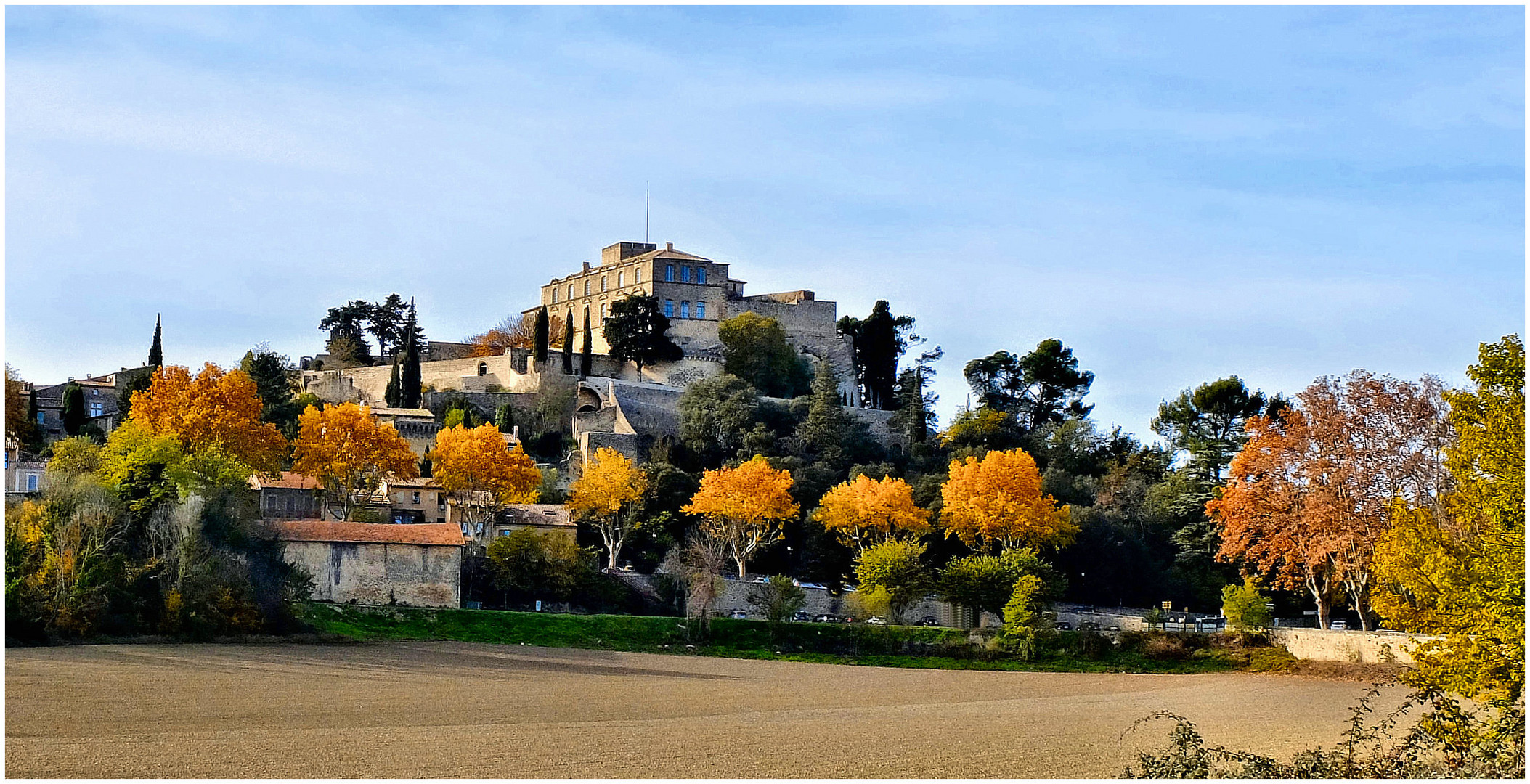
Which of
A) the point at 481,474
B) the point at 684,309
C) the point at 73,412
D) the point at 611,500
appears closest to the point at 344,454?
the point at 481,474

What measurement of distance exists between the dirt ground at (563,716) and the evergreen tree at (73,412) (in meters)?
29.4

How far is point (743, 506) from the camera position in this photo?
57.9 metres

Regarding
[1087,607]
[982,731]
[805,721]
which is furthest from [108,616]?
[1087,607]

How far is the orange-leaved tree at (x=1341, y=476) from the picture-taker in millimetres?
42781

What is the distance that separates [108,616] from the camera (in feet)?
123

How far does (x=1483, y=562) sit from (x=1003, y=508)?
36.1 m

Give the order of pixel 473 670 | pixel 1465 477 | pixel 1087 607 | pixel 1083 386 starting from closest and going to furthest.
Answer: pixel 1465 477, pixel 473 670, pixel 1087 607, pixel 1083 386

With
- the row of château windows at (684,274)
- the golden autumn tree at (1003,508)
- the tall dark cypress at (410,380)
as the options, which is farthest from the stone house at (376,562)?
the row of château windows at (684,274)

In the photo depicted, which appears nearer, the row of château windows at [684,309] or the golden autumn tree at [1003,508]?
the golden autumn tree at [1003,508]

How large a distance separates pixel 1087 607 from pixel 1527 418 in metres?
39.0

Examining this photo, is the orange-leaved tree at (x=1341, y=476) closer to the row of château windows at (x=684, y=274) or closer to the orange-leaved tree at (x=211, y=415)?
the orange-leaved tree at (x=211, y=415)

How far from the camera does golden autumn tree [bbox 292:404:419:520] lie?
189ft

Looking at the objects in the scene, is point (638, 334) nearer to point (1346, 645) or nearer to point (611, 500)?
point (611, 500)

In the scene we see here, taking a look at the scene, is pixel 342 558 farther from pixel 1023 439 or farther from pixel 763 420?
pixel 1023 439
